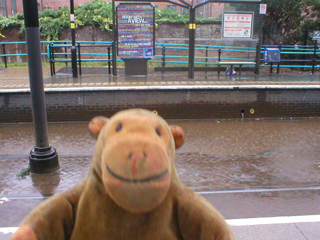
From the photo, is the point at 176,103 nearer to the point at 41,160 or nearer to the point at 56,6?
the point at 41,160

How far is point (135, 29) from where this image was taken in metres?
10.8

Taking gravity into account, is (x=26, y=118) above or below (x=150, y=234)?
below

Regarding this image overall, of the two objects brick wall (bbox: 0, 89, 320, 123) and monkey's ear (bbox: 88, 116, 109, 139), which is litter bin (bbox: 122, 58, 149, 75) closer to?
brick wall (bbox: 0, 89, 320, 123)

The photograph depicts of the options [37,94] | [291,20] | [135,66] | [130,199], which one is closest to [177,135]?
[130,199]

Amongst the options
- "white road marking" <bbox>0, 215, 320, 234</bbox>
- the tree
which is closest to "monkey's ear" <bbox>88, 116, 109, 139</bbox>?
"white road marking" <bbox>0, 215, 320, 234</bbox>

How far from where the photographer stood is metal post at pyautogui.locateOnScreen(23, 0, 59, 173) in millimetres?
4738

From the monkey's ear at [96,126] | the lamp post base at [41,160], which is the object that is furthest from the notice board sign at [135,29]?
the monkey's ear at [96,126]

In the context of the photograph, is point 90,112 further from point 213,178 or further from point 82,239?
point 82,239

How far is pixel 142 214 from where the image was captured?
1579mm

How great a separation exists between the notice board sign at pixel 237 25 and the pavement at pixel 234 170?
3434mm

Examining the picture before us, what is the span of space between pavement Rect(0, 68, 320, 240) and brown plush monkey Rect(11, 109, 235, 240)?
6.14 feet

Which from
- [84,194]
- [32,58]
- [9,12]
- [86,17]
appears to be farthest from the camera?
[9,12]

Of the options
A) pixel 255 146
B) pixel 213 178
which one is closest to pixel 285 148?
pixel 255 146

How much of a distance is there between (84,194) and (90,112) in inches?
275
